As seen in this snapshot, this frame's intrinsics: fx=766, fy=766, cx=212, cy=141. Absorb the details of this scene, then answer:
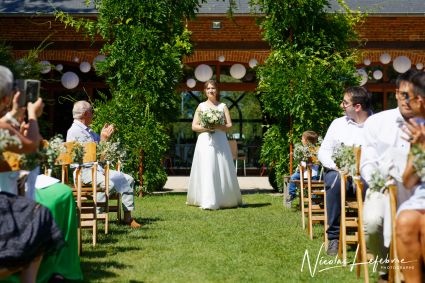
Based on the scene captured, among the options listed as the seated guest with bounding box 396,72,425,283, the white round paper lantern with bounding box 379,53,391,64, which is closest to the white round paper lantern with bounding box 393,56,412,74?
the white round paper lantern with bounding box 379,53,391,64

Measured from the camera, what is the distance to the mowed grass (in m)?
6.45

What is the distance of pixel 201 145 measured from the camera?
12.5m

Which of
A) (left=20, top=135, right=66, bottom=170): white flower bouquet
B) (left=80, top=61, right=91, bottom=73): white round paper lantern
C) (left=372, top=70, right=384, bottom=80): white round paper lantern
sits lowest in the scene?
(left=20, top=135, right=66, bottom=170): white flower bouquet

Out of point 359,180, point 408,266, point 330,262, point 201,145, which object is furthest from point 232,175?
point 408,266

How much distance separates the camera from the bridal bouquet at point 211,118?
39.8 ft

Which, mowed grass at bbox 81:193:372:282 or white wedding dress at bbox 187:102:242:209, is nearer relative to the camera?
mowed grass at bbox 81:193:372:282

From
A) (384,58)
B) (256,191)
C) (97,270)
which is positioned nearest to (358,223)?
(97,270)

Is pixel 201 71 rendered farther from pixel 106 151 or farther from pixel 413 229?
pixel 413 229

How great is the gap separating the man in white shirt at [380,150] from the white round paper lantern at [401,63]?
1374 cm

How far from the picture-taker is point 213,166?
12398 mm

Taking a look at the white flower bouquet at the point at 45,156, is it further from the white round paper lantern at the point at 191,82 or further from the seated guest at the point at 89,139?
the white round paper lantern at the point at 191,82

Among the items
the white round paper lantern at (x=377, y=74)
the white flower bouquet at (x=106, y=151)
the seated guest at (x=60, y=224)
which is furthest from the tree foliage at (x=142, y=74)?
the seated guest at (x=60, y=224)

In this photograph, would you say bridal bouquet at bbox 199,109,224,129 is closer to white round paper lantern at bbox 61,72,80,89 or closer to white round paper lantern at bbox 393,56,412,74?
white round paper lantern at bbox 61,72,80,89

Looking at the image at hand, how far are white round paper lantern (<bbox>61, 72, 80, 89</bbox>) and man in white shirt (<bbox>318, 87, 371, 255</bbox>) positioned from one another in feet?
40.3
